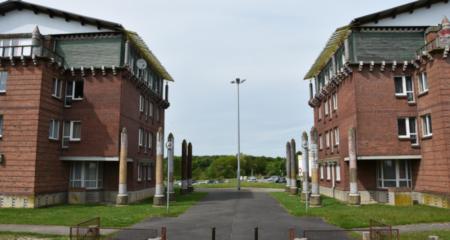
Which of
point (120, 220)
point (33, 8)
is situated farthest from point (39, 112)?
point (120, 220)

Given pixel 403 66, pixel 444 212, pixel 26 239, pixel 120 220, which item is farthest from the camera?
pixel 403 66

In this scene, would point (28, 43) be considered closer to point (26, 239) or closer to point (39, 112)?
point (39, 112)

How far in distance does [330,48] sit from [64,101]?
2222cm

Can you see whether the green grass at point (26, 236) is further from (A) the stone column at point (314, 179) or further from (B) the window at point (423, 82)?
(B) the window at point (423, 82)

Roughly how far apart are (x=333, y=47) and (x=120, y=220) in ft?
74.5

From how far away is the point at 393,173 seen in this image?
27.8 metres

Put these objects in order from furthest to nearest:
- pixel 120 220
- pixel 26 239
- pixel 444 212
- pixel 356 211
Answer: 1. pixel 356 211
2. pixel 444 212
3. pixel 120 220
4. pixel 26 239

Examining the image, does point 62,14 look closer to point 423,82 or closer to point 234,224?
point 234,224

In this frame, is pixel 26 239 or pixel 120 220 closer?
pixel 26 239

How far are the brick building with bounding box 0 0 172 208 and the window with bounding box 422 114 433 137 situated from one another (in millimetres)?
21885

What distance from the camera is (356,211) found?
21.8 m

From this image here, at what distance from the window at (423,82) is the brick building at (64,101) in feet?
70.8

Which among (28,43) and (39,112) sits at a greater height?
(28,43)

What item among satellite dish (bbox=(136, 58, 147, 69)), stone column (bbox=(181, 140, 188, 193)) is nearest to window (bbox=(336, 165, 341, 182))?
stone column (bbox=(181, 140, 188, 193))
